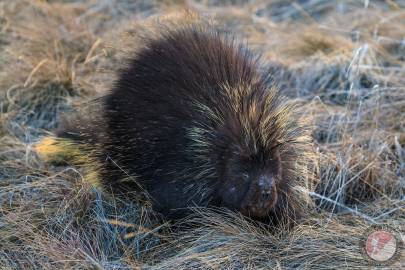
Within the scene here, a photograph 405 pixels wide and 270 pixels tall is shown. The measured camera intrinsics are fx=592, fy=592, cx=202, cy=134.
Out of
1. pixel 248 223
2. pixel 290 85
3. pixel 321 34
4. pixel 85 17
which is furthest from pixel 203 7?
pixel 248 223

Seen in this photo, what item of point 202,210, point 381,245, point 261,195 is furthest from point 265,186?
point 381,245

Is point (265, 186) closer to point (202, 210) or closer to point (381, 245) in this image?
point (202, 210)

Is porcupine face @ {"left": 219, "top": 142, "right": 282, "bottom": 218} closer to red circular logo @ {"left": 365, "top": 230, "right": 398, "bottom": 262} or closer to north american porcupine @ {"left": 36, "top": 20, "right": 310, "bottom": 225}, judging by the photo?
north american porcupine @ {"left": 36, "top": 20, "right": 310, "bottom": 225}

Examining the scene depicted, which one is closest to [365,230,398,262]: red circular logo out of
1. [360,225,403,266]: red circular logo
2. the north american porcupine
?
[360,225,403,266]: red circular logo

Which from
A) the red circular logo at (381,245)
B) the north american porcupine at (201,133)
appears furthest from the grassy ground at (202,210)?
the north american porcupine at (201,133)

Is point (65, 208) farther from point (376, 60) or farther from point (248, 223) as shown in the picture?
point (376, 60)
